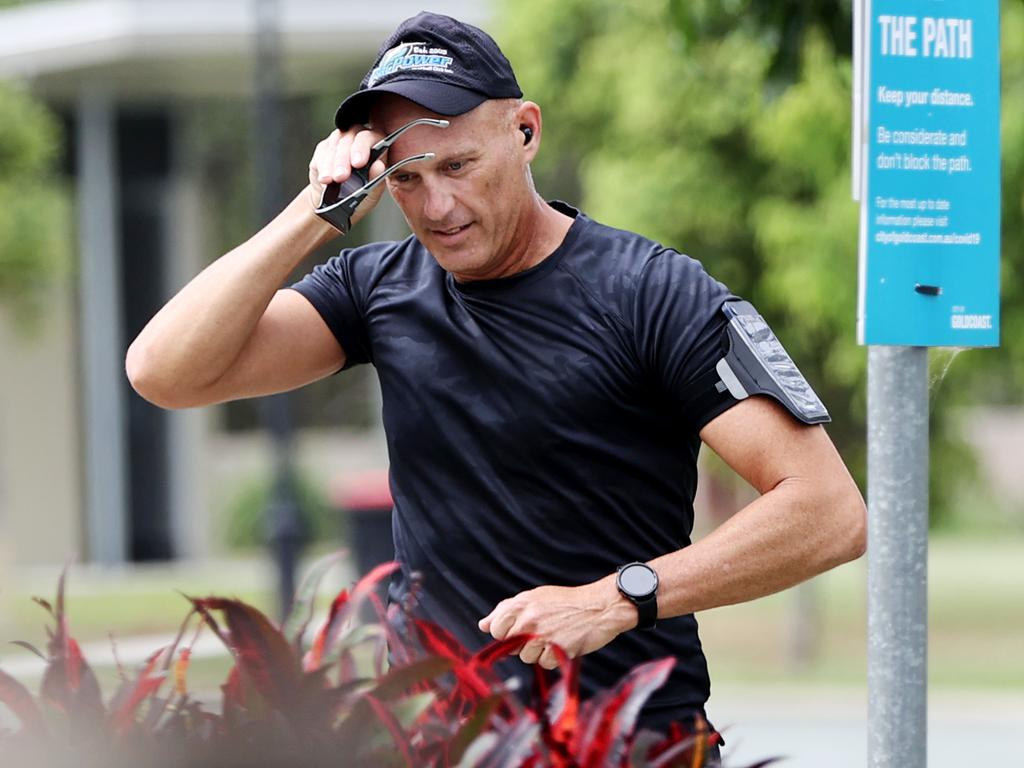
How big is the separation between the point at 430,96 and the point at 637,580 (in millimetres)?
755

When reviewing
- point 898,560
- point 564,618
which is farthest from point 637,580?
point 898,560

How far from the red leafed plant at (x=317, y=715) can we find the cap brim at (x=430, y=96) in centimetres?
101

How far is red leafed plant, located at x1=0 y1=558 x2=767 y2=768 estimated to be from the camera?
6.12 feet

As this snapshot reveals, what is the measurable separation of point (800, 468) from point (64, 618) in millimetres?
1115

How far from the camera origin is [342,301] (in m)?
3.31

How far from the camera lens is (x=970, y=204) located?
3.19 meters

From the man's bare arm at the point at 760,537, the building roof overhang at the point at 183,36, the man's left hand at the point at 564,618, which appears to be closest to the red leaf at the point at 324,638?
the man's left hand at the point at 564,618

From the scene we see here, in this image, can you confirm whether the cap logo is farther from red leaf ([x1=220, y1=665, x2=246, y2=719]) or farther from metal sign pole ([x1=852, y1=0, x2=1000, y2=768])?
red leaf ([x1=220, y1=665, x2=246, y2=719])

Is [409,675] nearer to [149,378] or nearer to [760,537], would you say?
[760,537]

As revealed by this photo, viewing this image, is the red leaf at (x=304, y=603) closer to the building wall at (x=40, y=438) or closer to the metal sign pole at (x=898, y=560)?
the metal sign pole at (x=898, y=560)

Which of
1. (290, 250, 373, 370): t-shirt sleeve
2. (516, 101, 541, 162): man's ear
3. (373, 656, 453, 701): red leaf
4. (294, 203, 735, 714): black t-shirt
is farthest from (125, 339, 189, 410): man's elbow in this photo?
(373, 656, 453, 701): red leaf

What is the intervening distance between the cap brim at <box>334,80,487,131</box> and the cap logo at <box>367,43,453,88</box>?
0.03m

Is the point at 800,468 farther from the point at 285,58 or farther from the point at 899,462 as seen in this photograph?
the point at 285,58

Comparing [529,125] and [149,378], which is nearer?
[529,125]
